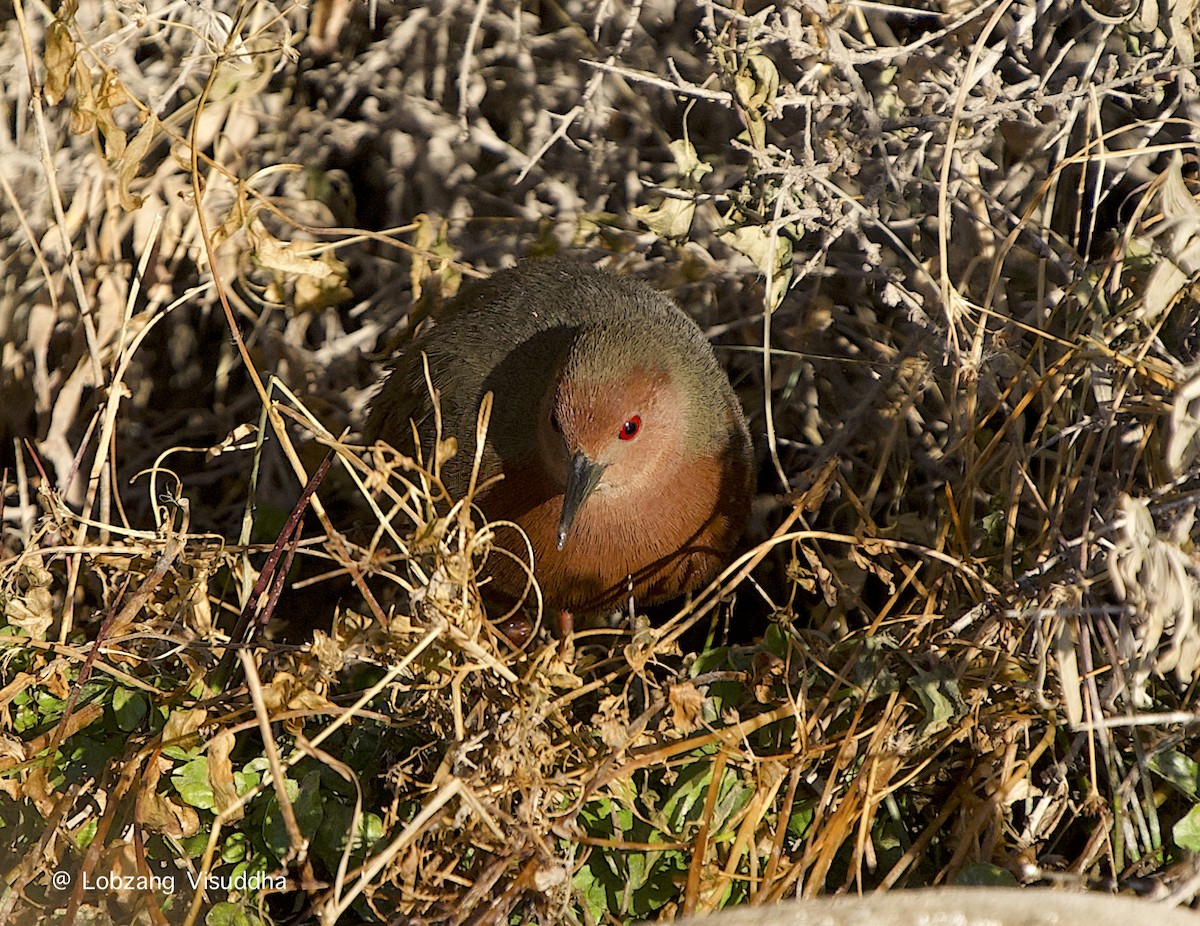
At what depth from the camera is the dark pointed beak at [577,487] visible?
8.71 feet

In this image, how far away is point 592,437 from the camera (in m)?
2.71

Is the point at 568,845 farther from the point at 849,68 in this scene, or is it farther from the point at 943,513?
the point at 849,68

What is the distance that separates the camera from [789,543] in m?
3.37

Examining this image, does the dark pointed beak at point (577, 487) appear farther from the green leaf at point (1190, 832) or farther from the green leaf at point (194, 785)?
the green leaf at point (1190, 832)

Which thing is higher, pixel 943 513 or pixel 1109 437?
pixel 1109 437

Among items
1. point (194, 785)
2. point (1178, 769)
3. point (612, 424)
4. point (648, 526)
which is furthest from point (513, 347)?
point (1178, 769)

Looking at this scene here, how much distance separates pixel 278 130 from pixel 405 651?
87.7 inches

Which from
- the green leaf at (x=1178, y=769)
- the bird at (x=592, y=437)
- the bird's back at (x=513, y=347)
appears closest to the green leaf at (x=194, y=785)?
the bird at (x=592, y=437)

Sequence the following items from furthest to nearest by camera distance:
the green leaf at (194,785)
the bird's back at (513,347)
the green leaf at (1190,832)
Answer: the bird's back at (513,347)
the green leaf at (194,785)
the green leaf at (1190,832)

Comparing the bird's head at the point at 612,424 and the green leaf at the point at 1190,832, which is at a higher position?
the bird's head at the point at 612,424

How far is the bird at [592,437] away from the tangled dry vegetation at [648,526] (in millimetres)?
196

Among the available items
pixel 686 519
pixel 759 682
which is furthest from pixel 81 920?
pixel 686 519

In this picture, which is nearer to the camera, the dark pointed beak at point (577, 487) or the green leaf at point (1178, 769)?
the green leaf at point (1178, 769)

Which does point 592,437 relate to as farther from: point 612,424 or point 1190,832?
point 1190,832
